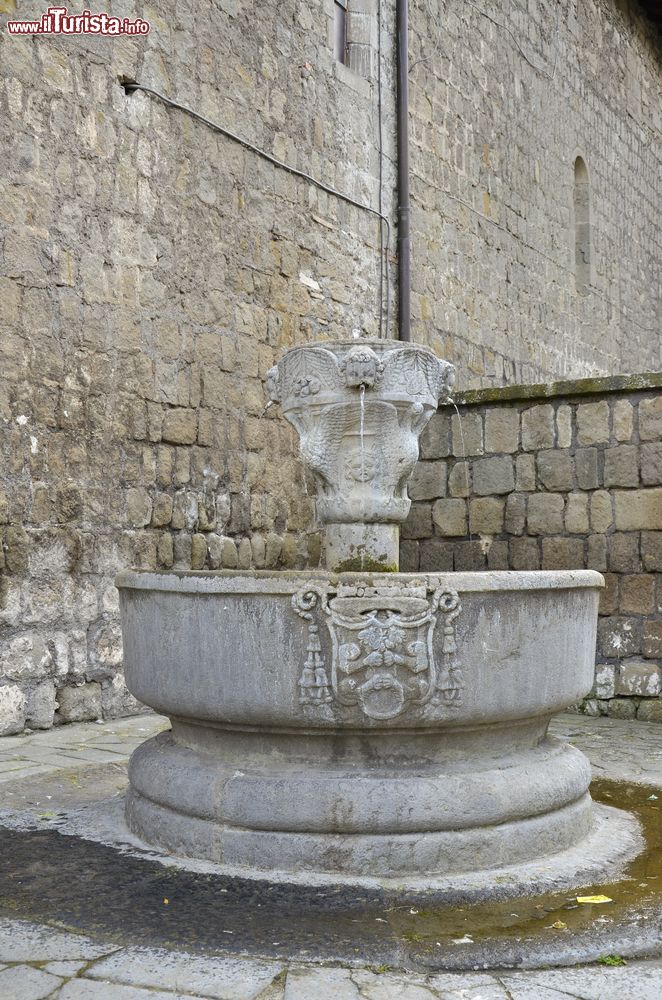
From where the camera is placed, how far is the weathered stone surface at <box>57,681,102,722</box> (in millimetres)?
5707

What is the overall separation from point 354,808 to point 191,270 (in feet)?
15.6

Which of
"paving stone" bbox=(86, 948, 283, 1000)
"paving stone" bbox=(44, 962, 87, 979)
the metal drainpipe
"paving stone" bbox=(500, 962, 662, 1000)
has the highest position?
the metal drainpipe

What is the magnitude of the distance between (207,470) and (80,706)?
1.86 m

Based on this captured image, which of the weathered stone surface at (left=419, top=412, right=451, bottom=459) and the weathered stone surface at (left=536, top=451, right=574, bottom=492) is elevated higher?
the weathered stone surface at (left=419, top=412, right=451, bottom=459)

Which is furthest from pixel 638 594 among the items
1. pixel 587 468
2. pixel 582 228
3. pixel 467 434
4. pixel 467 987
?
pixel 582 228

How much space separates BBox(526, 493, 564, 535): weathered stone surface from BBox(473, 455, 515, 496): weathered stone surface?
0.18 meters

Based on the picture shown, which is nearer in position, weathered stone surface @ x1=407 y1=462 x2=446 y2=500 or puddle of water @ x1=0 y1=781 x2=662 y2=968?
puddle of water @ x1=0 y1=781 x2=662 y2=968

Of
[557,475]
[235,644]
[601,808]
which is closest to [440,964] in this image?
[235,644]

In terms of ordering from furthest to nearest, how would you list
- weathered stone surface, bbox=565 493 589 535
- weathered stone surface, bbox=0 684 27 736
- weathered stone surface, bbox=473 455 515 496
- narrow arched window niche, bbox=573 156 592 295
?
1. narrow arched window niche, bbox=573 156 592 295
2. weathered stone surface, bbox=473 455 515 496
3. weathered stone surface, bbox=565 493 589 535
4. weathered stone surface, bbox=0 684 27 736

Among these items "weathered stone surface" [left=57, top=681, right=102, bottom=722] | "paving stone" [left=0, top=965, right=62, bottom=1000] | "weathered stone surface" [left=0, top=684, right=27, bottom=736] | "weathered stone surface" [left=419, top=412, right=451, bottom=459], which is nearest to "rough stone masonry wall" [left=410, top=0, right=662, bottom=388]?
"weathered stone surface" [left=419, top=412, right=451, bottom=459]

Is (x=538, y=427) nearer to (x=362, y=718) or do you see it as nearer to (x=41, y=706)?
(x=41, y=706)

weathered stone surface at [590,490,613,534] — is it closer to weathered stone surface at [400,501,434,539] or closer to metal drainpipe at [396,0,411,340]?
weathered stone surface at [400,501,434,539]

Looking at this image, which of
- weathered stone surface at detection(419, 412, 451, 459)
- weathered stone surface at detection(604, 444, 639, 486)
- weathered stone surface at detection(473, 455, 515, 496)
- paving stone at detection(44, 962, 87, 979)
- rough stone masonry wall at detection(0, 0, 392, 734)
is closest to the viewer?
paving stone at detection(44, 962, 87, 979)

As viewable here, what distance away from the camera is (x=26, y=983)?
2.21 metres
